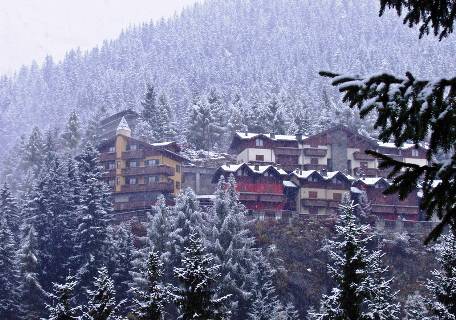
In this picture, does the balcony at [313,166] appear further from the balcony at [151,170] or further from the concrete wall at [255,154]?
the balcony at [151,170]

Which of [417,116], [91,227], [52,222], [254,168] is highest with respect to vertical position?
[254,168]

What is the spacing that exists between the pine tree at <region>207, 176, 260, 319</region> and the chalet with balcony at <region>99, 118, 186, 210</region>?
19.0 metres

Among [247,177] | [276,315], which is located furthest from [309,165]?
[276,315]

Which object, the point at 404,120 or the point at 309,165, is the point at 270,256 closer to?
the point at 309,165

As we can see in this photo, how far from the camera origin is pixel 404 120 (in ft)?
20.6

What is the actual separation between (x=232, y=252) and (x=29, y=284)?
21.2 m

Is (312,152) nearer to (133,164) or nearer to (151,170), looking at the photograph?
(151,170)

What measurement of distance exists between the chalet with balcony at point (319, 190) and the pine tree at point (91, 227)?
29.2 meters

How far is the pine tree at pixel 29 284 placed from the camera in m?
59.3

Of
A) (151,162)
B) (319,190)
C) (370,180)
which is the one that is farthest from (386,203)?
(151,162)

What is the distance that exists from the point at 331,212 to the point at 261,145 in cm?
1679

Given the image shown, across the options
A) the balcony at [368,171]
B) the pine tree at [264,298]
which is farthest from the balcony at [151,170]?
the balcony at [368,171]

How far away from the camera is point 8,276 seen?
6053 cm

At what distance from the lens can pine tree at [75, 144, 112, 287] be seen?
63062 millimetres
